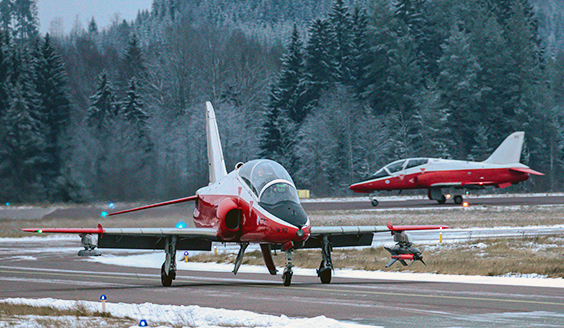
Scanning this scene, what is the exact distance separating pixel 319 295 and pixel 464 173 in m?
38.8

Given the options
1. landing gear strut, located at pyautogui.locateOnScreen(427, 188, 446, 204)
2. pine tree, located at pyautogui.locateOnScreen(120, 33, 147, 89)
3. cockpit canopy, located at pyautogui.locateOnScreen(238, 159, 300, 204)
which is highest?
pine tree, located at pyautogui.locateOnScreen(120, 33, 147, 89)

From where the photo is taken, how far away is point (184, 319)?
10945 mm

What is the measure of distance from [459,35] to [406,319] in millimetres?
81792

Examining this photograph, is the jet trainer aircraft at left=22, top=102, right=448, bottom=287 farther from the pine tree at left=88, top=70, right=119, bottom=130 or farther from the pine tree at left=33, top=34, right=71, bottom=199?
the pine tree at left=88, top=70, right=119, bottom=130

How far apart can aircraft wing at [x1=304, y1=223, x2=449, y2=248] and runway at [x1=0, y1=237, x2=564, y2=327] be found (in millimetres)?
918

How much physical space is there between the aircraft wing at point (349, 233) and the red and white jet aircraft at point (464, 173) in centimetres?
3389

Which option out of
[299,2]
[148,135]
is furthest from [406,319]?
[299,2]

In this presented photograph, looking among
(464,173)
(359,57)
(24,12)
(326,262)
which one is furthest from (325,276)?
(24,12)

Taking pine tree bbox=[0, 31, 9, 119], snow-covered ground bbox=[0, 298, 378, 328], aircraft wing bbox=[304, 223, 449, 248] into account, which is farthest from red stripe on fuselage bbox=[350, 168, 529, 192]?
snow-covered ground bbox=[0, 298, 378, 328]

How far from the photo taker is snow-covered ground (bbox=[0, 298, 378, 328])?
33.5 feet

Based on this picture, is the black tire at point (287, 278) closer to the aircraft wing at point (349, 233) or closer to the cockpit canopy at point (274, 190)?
the aircraft wing at point (349, 233)

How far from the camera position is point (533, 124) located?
88875mm

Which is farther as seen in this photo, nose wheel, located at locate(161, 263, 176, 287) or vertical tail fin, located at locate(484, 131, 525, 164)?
vertical tail fin, located at locate(484, 131, 525, 164)

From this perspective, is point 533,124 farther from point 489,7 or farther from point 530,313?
point 530,313
